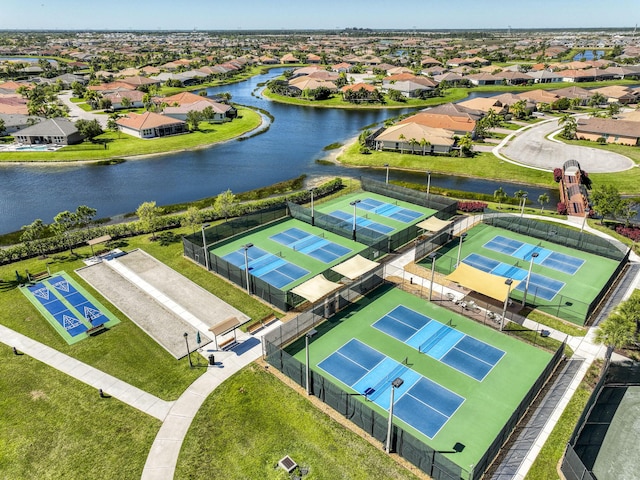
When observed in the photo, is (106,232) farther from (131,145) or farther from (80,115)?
(80,115)

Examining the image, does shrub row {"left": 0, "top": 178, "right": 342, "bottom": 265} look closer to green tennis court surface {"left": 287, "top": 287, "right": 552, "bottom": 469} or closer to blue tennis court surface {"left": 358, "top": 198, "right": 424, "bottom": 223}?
blue tennis court surface {"left": 358, "top": 198, "right": 424, "bottom": 223}

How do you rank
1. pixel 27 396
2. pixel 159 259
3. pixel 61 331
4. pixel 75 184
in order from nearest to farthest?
pixel 27 396 < pixel 61 331 < pixel 159 259 < pixel 75 184

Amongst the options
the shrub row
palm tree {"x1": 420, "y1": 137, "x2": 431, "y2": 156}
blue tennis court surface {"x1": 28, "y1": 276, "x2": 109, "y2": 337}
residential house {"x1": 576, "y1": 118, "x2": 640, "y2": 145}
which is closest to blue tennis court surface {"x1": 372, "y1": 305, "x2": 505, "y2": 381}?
blue tennis court surface {"x1": 28, "y1": 276, "x2": 109, "y2": 337}

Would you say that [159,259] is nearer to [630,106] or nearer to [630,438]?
[630,438]

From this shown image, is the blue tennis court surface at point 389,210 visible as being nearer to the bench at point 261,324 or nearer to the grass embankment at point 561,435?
the bench at point 261,324

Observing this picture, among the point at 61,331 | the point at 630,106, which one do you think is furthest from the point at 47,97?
the point at 630,106
